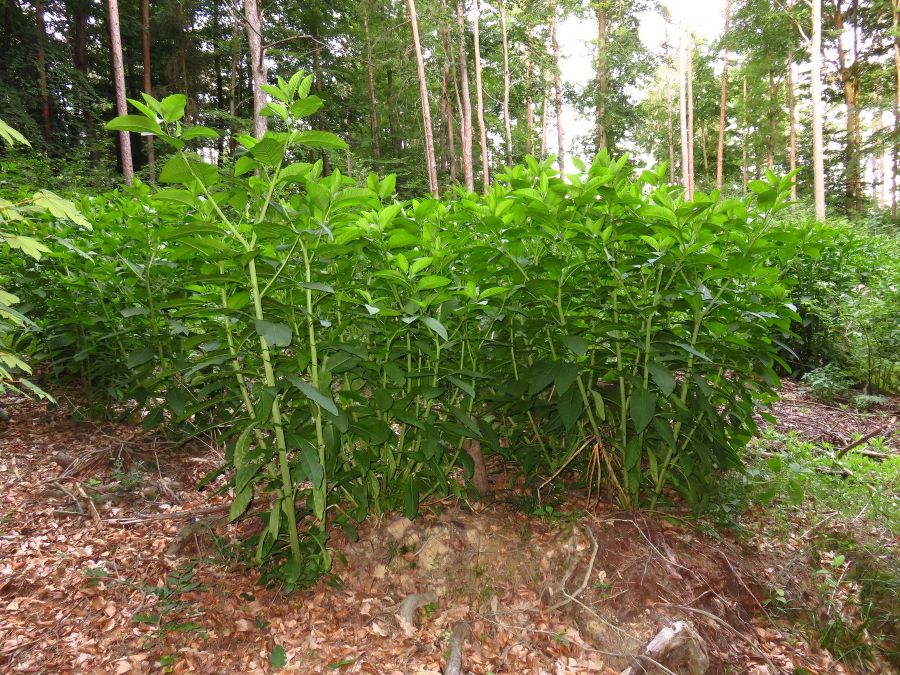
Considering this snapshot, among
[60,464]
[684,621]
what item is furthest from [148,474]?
[684,621]

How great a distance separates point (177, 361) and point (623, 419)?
2488 mm

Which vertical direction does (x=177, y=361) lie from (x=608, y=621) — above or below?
above

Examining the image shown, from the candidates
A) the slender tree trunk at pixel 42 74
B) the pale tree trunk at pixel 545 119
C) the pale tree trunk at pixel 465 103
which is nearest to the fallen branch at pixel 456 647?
the pale tree trunk at pixel 465 103

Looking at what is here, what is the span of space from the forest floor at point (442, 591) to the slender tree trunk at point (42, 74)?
19297mm

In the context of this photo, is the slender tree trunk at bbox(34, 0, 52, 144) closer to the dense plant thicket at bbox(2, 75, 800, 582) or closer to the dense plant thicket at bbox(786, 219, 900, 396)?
the dense plant thicket at bbox(2, 75, 800, 582)

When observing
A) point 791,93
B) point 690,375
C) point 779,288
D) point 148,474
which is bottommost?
point 148,474

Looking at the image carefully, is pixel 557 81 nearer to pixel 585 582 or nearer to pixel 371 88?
pixel 371 88

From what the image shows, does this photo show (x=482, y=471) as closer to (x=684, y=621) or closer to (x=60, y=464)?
(x=684, y=621)

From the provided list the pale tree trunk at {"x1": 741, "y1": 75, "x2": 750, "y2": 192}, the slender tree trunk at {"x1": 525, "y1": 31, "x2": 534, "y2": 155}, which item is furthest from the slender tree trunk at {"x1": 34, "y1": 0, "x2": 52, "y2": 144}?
the pale tree trunk at {"x1": 741, "y1": 75, "x2": 750, "y2": 192}

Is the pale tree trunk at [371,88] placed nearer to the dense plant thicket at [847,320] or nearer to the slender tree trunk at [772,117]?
the dense plant thicket at [847,320]

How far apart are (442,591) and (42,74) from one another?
73.2 feet

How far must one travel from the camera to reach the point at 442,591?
7.63 ft

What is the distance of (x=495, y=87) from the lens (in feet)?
84.6

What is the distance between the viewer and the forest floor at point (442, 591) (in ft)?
6.57
